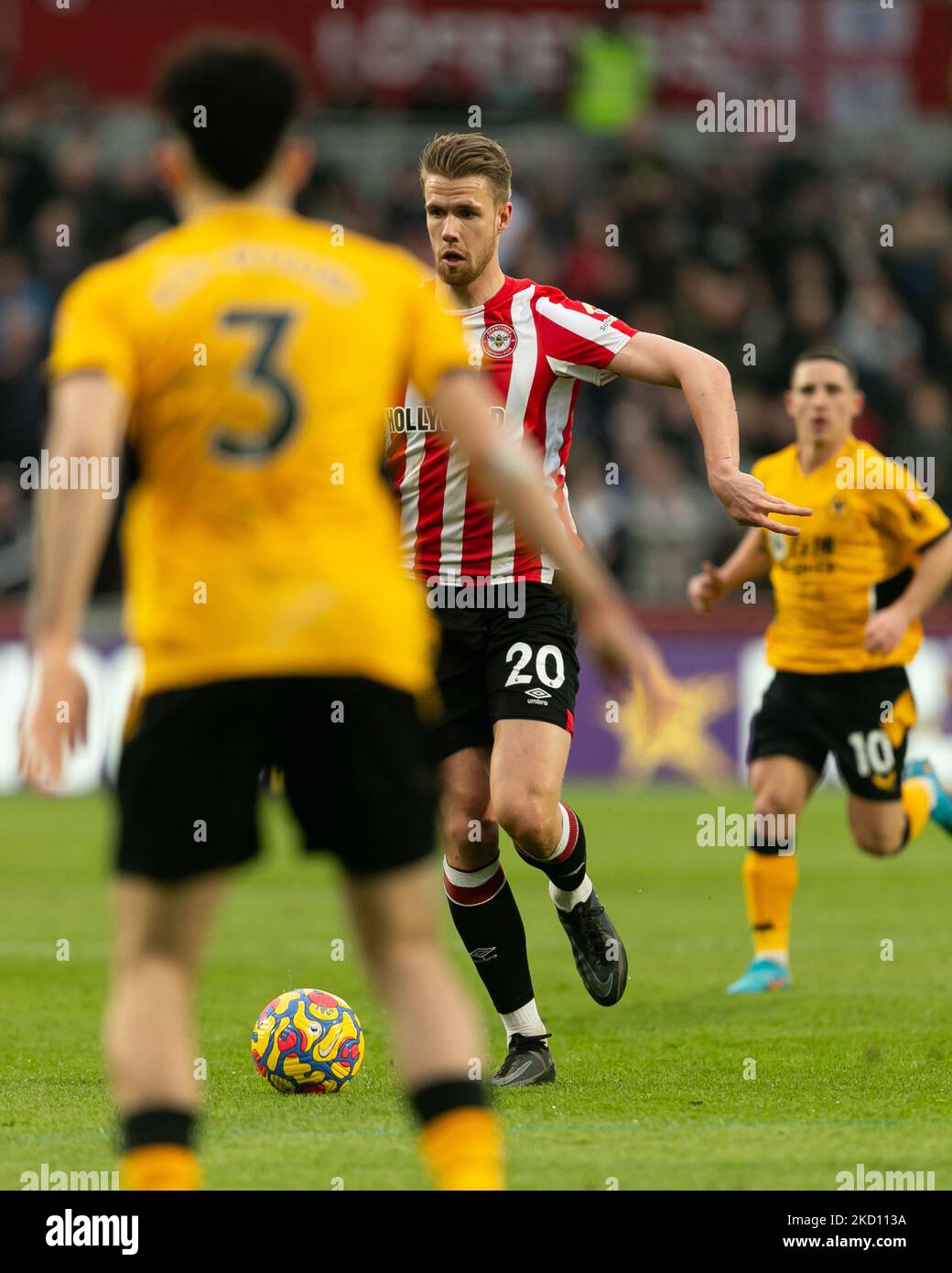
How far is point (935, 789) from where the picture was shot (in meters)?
9.41

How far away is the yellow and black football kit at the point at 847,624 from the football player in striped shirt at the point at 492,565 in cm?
242

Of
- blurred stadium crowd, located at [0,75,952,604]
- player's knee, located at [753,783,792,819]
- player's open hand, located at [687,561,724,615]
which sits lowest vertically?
player's knee, located at [753,783,792,819]

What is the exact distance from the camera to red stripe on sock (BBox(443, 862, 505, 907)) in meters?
6.28

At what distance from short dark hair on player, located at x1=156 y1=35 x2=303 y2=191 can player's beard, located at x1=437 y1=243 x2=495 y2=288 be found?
106 inches

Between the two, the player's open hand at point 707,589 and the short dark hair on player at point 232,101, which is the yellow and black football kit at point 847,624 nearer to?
the player's open hand at point 707,589

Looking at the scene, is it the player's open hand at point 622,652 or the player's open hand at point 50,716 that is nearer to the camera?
the player's open hand at point 50,716

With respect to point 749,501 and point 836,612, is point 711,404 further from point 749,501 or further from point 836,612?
point 836,612

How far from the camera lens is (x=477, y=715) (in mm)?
6297

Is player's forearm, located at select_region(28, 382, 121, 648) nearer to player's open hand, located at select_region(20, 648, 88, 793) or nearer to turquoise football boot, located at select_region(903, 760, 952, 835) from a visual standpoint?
player's open hand, located at select_region(20, 648, 88, 793)

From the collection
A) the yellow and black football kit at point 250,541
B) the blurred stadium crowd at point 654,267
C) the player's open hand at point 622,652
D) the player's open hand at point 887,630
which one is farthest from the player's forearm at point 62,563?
the blurred stadium crowd at point 654,267

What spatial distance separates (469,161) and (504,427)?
0.78 m

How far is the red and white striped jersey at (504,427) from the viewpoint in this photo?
20.5 ft

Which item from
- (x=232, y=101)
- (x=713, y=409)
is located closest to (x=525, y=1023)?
(x=713, y=409)

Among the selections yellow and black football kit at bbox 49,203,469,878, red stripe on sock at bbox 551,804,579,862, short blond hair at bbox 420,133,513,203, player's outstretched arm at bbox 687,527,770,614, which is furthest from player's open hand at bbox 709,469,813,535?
player's outstretched arm at bbox 687,527,770,614
